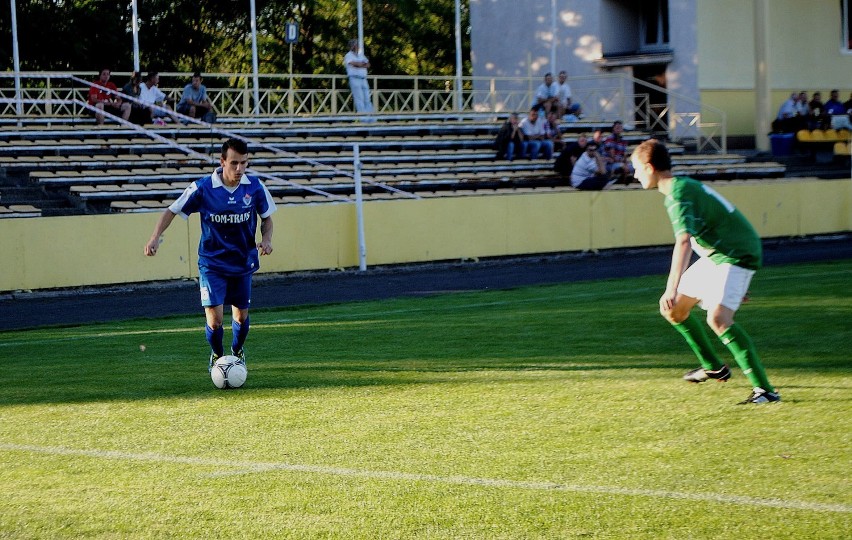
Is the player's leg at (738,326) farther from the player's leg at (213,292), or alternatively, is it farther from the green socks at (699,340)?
the player's leg at (213,292)

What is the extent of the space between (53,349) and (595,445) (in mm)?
7567

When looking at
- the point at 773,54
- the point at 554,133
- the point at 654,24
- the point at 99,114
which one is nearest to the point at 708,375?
the point at 99,114

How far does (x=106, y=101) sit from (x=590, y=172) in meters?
10.3

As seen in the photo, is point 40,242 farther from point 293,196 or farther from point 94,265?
point 293,196

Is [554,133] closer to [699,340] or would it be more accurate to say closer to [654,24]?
[654,24]

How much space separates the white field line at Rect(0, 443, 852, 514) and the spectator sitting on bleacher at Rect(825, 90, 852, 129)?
30.7 m

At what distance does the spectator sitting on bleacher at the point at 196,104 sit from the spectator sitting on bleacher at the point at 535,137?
735cm

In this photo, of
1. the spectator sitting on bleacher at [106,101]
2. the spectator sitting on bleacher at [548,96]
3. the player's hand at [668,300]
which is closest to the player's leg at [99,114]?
the spectator sitting on bleacher at [106,101]

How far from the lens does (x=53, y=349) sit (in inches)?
515

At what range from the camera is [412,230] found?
75.3ft

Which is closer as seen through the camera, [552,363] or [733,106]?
[552,363]

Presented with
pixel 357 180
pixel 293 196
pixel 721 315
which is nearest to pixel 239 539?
pixel 721 315

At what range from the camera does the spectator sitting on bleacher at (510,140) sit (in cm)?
2981

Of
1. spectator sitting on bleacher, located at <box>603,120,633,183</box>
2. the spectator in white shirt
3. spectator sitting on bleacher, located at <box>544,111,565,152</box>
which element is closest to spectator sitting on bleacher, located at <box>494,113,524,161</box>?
spectator sitting on bleacher, located at <box>544,111,565,152</box>
